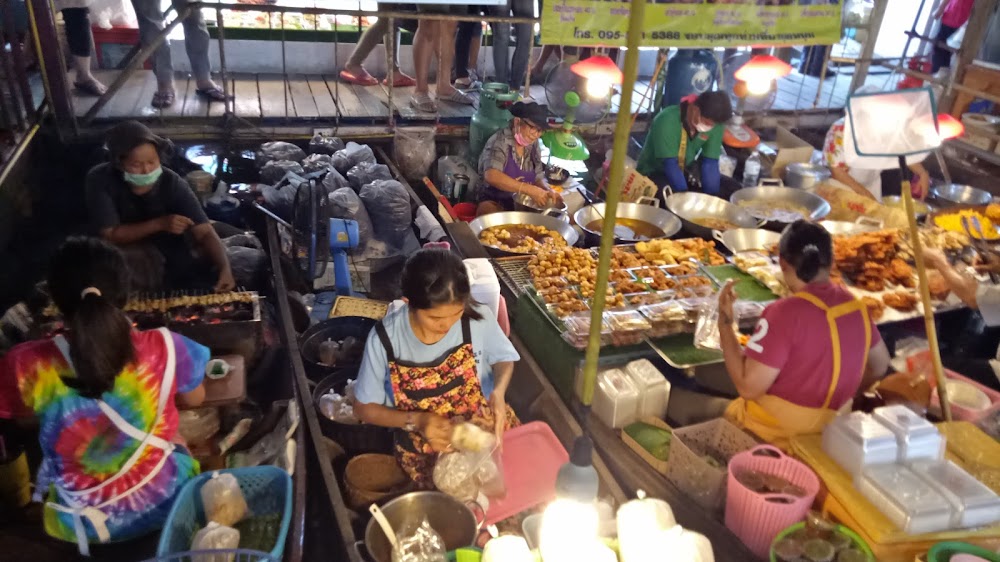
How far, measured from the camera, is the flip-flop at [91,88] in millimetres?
6969

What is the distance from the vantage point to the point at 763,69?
5.57 m

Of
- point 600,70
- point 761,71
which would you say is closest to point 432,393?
point 600,70

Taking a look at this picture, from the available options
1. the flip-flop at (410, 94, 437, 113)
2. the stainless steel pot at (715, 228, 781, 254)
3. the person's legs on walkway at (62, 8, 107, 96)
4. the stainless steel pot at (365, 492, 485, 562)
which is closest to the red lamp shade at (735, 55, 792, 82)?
the stainless steel pot at (715, 228, 781, 254)

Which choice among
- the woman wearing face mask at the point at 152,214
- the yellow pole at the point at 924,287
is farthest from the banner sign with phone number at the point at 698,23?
the woman wearing face mask at the point at 152,214

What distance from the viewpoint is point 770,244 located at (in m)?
4.89

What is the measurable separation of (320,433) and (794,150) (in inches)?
225

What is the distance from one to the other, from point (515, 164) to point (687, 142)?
153 centimetres

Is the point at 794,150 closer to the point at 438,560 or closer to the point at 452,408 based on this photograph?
the point at 452,408

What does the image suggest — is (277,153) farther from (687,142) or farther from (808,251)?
(808,251)

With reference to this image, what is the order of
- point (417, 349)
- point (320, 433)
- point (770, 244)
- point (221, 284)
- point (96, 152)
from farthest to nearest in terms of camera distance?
point (96, 152) < point (770, 244) < point (221, 284) < point (320, 433) < point (417, 349)

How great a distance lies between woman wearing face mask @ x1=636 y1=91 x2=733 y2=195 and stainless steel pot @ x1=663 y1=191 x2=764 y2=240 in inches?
8.1

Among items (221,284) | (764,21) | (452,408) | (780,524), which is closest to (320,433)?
(452,408)

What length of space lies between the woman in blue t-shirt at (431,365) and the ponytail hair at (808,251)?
4.22 feet

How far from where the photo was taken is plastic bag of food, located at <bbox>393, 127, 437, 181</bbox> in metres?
6.56
